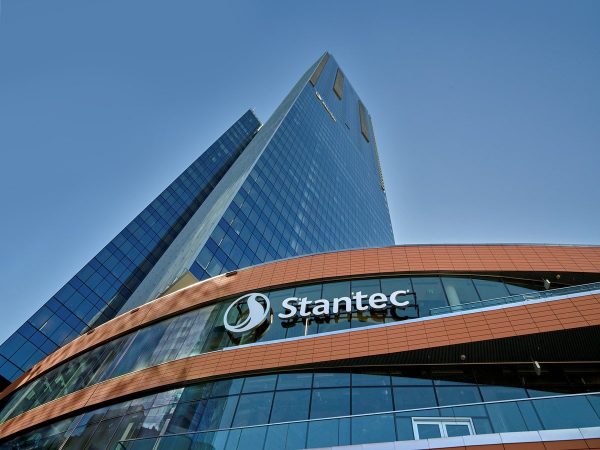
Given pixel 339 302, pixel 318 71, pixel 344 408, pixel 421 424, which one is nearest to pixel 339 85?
pixel 318 71

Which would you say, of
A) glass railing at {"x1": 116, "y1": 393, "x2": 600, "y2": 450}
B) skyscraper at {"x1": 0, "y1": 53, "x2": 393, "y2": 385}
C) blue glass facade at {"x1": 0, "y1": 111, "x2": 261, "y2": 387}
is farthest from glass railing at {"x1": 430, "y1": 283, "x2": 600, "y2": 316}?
blue glass facade at {"x1": 0, "y1": 111, "x2": 261, "y2": 387}

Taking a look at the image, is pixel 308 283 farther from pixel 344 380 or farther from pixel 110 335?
pixel 110 335

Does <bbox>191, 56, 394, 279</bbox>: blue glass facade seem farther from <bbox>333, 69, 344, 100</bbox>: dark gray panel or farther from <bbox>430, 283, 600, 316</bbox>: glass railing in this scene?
<bbox>430, 283, 600, 316</bbox>: glass railing

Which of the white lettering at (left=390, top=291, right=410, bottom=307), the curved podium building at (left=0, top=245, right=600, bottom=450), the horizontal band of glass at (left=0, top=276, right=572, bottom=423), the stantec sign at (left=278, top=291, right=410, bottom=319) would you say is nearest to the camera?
the curved podium building at (left=0, top=245, right=600, bottom=450)

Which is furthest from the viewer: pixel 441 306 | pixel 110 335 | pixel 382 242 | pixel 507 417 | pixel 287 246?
pixel 382 242

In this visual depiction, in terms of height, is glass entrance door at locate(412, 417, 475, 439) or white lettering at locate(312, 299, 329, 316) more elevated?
white lettering at locate(312, 299, 329, 316)

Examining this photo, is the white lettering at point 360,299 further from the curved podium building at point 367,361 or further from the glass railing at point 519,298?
the glass railing at point 519,298

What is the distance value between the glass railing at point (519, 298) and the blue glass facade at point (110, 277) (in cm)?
5301

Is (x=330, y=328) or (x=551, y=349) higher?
(x=330, y=328)

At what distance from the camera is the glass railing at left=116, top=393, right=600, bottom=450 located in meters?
11.3

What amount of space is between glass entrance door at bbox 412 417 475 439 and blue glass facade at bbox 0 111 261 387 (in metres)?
53.2

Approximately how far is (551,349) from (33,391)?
115 ft

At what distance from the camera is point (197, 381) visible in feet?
60.3

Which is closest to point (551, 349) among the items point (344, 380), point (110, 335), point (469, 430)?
point (469, 430)
